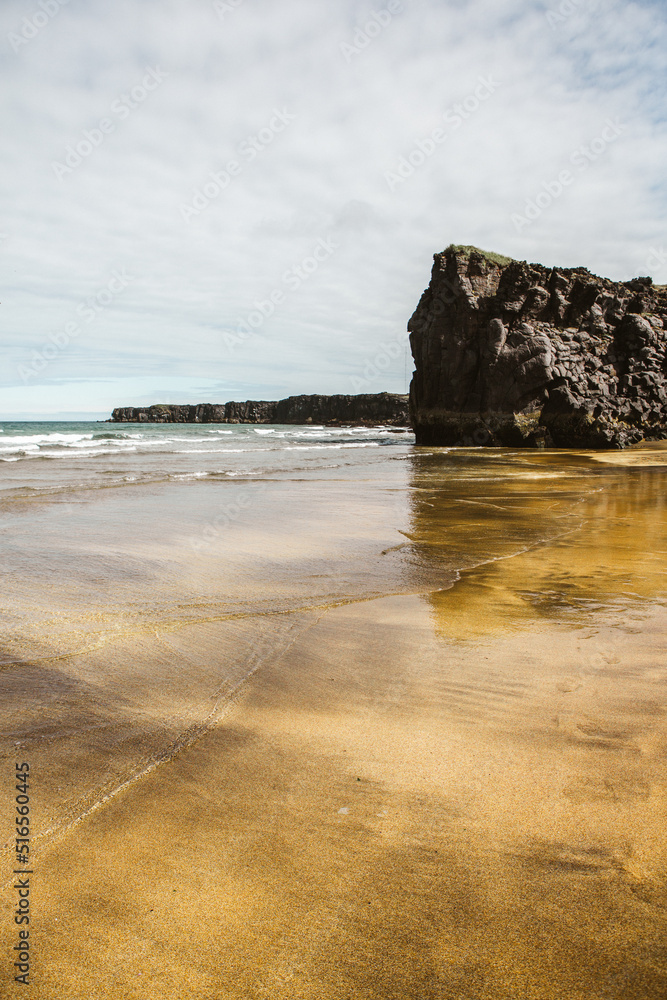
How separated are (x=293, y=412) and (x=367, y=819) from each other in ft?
385

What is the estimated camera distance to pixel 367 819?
1.79 metres

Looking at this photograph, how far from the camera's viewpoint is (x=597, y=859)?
1.60m

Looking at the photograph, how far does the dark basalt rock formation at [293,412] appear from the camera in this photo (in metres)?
103

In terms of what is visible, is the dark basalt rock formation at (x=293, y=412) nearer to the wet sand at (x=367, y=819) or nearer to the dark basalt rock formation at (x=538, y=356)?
the dark basalt rock formation at (x=538, y=356)

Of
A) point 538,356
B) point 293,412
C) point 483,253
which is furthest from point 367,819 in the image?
point 293,412

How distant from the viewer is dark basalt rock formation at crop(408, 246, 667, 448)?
99.0 feet

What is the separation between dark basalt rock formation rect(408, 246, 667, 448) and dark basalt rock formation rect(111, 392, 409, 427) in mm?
62391

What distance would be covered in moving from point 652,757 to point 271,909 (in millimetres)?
1498

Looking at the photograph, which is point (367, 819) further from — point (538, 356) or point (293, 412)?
point (293, 412)

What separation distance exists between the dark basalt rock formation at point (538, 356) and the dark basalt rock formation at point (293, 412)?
205ft

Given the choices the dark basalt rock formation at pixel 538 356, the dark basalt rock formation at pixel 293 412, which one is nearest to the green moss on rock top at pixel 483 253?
the dark basalt rock formation at pixel 538 356

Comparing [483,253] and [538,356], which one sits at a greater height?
[483,253]

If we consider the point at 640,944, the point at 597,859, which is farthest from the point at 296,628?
the point at 640,944

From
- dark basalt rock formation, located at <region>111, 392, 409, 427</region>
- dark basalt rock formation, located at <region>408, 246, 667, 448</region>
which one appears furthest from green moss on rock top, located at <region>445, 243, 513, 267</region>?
dark basalt rock formation, located at <region>111, 392, 409, 427</region>
